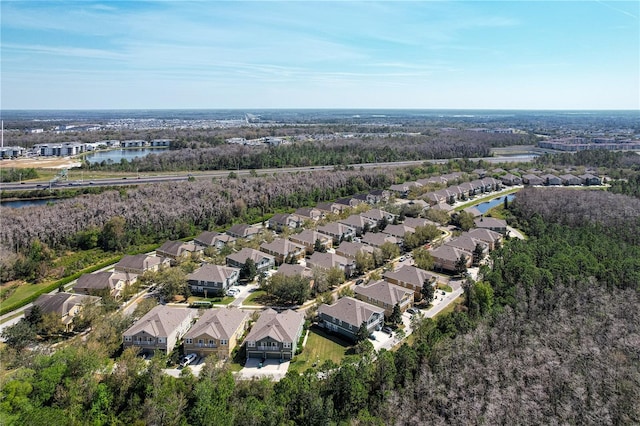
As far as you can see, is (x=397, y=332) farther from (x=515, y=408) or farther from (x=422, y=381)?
(x=515, y=408)

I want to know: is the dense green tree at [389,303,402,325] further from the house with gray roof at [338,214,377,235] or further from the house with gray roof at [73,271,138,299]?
the house with gray roof at [73,271,138,299]

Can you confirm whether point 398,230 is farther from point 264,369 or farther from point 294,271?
point 264,369

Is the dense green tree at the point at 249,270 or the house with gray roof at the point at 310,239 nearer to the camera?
the dense green tree at the point at 249,270

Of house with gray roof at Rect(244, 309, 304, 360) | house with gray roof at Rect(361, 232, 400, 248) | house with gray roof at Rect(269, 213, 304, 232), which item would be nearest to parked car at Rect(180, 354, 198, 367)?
house with gray roof at Rect(244, 309, 304, 360)

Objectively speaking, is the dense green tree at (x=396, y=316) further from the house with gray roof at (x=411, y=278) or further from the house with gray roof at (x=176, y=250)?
the house with gray roof at (x=176, y=250)

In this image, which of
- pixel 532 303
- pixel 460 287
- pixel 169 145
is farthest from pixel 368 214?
pixel 169 145

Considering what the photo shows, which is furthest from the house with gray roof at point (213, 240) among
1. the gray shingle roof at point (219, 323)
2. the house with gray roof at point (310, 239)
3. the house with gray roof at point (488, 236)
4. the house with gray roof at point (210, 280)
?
the house with gray roof at point (488, 236)

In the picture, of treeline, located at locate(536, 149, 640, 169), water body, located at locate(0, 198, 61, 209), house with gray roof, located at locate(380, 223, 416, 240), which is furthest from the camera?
treeline, located at locate(536, 149, 640, 169)

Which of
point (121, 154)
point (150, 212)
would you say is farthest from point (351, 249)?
point (121, 154)
